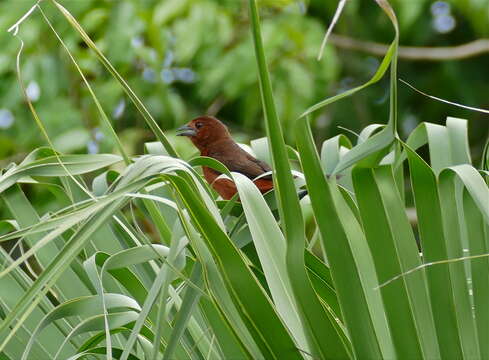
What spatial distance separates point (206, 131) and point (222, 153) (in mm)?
248

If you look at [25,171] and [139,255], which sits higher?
[25,171]

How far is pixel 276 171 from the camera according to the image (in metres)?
1.13

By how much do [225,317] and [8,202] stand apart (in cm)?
76

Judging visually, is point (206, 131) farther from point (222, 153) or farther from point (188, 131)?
point (222, 153)

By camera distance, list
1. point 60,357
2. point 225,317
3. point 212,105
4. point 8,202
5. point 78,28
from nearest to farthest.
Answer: point 225,317 → point 78,28 → point 60,357 → point 8,202 → point 212,105

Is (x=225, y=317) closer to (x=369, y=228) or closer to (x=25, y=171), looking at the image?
(x=369, y=228)

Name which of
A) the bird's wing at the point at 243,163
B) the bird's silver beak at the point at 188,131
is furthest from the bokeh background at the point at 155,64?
the bird's wing at the point at 243,163

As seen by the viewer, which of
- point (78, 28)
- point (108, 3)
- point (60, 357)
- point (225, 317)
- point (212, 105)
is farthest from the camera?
point (212, 105)

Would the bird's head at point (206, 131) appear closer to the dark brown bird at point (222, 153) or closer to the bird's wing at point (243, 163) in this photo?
the dark brown bird at point (222, 153)

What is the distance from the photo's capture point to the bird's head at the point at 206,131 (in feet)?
11.8

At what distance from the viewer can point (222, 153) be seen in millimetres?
3438

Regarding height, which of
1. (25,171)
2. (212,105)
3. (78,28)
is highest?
(78,28)

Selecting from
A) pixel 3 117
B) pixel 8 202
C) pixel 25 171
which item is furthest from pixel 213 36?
pixel 25 171

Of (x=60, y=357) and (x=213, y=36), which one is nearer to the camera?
(x=60, y=357)
